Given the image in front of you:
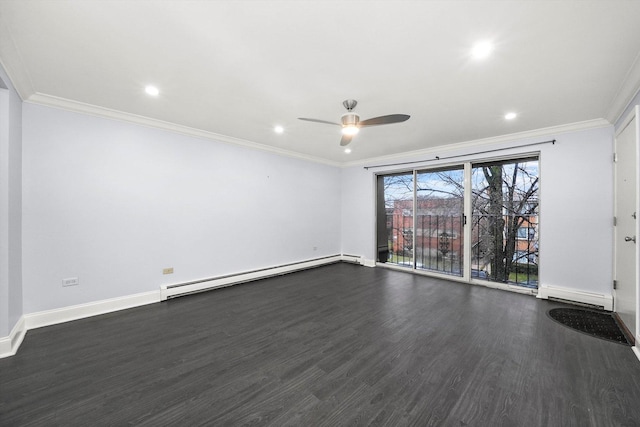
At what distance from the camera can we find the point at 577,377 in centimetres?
195

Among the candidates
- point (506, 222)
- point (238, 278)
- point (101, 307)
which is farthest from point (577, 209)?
point (101, 307)

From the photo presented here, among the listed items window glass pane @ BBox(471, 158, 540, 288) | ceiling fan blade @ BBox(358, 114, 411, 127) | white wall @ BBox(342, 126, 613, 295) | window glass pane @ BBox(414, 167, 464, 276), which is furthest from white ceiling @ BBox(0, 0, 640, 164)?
window glass pane @ BBox(414, 167, 464, 276)

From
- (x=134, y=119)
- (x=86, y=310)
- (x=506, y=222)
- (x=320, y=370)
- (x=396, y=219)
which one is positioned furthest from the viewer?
(x=396, y=219)

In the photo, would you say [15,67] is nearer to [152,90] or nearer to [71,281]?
[152,90]

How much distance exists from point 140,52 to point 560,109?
450 centimetres

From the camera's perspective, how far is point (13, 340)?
92.4 inches

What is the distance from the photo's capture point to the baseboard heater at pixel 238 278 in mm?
3728

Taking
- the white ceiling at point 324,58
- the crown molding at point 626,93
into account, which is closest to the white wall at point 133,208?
the white ceiling at point 324,58

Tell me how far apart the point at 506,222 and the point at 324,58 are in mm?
4170

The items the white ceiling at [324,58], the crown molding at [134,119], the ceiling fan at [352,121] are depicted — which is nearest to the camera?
the white ceiling at [324,58]

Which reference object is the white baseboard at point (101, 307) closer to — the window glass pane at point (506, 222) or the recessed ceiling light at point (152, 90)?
the recessed ceiling light at point (152, 90)

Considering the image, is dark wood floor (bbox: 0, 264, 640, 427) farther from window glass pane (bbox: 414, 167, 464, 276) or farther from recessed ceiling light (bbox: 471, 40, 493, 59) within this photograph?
recessed ceiling light (bbox: 471, 40, 493, 59)

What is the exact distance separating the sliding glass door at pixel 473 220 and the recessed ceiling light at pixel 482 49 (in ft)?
9.76

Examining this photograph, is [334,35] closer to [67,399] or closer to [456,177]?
[67,399]
